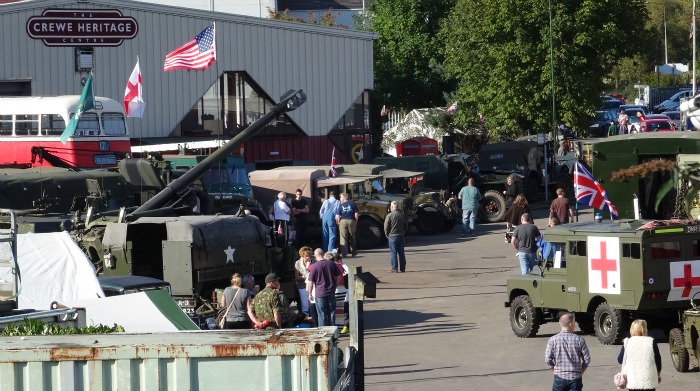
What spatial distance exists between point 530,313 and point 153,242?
19.7 ft

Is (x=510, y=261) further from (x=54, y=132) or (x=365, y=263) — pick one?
(x=54, y=132)

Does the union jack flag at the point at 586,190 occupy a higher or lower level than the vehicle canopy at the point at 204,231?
higher

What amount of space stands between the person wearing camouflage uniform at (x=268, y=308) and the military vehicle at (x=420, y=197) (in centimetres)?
1470

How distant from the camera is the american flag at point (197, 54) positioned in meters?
31.1

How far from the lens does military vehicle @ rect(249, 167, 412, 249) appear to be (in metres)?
29.3

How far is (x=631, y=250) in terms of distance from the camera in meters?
16.0

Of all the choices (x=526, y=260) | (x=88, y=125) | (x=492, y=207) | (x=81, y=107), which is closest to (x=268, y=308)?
(x=526, y=260)

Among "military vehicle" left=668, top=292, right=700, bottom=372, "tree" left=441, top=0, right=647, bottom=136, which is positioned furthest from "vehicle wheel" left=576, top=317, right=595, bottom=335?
"tree" left=441, top=0, right=647, bottom=136

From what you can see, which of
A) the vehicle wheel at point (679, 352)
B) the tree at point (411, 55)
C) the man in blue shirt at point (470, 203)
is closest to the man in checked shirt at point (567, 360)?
the vehicle wheel at point (679, 352)

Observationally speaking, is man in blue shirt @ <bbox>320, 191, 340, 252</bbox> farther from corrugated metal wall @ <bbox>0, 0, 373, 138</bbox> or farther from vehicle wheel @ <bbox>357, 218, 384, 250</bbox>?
corrugated metal wall @ <bbox>0, 0, 373, 138</bbox>

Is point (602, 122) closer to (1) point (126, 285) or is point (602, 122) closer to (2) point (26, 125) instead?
(2) point (26, 125)

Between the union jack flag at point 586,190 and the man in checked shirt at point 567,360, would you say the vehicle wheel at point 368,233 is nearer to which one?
the union jack flag at point 586,190

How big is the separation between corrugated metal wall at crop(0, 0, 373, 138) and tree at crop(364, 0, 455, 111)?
1362 centimetres

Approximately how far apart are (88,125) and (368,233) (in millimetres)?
7571
